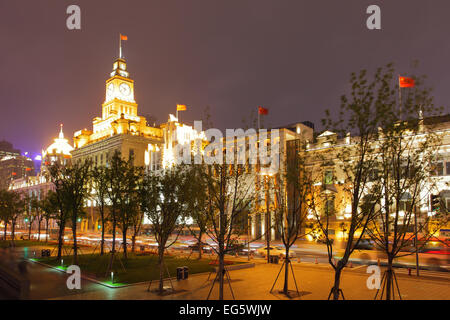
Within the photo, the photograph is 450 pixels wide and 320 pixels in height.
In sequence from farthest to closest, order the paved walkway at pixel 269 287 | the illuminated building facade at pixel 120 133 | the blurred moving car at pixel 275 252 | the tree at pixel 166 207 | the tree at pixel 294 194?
the illuminated building facade at pixel 120 133
the blurred moving car at pixel 275 252
the tree at pixel 166 207
the paved walkway at pixel 269 287
the tree at pixel 294 194

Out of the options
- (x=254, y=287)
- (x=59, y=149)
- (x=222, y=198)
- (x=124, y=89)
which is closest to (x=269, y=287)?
(x=254, y=287)

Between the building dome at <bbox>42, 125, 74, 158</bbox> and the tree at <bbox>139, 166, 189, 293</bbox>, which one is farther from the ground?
the building dome at <bbox>42, 125, 74, 158</bbox>

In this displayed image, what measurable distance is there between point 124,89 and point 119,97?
168 inches

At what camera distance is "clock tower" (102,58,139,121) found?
132 meters

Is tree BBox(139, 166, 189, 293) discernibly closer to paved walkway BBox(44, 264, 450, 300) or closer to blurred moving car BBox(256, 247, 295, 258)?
paved walkway BBox(44, 264, 450, 300)

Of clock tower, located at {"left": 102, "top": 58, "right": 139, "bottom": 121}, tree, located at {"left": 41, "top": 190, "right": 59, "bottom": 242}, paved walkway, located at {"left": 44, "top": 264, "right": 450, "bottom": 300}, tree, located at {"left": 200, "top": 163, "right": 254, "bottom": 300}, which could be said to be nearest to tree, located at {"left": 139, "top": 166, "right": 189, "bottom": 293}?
paved walkway, located at {"left": 44, "top": 264, "right": 450, "bottom": 300}

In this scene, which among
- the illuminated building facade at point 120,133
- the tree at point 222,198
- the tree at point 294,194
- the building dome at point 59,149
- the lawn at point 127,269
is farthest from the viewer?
the building dome at point 59,149

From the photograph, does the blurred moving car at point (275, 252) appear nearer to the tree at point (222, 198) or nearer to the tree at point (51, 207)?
the tree at point (222, 198)

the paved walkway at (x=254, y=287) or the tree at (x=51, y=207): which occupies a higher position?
the tree at (x=51, y=207)

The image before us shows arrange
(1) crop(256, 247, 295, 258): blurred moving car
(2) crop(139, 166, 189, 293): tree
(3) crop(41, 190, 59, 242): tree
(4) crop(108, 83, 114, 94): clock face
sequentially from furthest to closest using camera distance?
(4) crop(108, 83, 114, 94): clock face → (3) crop(41, 190, 59, 242): tree → (1) crop(256, 247, 295, 258): blurred moving car → (2) crop(139, 166, 189, 293): tree

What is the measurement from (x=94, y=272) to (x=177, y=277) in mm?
6523

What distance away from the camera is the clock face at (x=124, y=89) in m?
136

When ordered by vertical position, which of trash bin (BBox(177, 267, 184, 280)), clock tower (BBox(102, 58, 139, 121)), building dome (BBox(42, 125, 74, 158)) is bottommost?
trash bin (BBox(177, 267, 184, 280))

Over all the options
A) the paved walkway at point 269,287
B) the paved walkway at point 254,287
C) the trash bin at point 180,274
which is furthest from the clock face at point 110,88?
the trash bin at point 180,274
